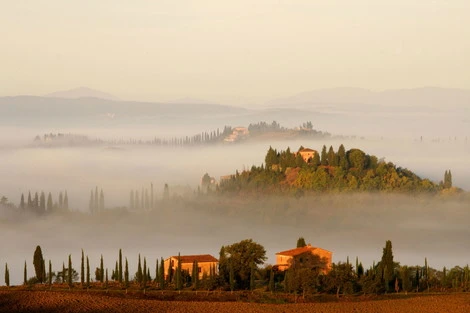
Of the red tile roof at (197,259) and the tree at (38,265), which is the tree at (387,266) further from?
the tree at (38,265)

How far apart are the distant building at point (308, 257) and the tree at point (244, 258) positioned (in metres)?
12.5

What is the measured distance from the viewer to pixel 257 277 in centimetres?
14912

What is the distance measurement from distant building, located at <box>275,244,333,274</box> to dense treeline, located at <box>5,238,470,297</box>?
10.5ft

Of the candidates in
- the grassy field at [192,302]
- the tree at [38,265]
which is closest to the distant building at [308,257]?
the grassy field at [192,302]

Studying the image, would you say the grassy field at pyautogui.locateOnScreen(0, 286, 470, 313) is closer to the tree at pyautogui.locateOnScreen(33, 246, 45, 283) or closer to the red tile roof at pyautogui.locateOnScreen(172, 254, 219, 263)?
the tree at pyautogui.locateOnScreen(33, 246, 45, 283)

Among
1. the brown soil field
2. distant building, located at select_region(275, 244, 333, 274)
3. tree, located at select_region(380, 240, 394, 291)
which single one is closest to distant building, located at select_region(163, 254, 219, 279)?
distant building, located at select_region(275, 244, 333, 274)

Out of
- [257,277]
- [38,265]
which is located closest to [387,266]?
[257,277]

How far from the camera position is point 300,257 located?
537 ft

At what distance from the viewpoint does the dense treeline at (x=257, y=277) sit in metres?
136

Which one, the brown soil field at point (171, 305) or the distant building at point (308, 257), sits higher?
the distant building at point (308, 257)

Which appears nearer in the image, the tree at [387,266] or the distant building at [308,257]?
the tree at [387,266]

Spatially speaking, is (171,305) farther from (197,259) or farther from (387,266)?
(387,266)

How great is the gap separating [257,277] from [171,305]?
31.8 m

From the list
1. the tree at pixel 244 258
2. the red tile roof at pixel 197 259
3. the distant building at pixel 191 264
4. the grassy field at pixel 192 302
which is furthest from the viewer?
the red tile roof at pixel 197 259
